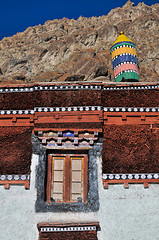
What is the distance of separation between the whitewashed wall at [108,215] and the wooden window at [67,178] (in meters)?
0.30

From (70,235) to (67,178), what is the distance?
36.7 inches

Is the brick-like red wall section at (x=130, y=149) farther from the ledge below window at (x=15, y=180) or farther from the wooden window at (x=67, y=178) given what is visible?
the ledge below window at (x=15, y=180)

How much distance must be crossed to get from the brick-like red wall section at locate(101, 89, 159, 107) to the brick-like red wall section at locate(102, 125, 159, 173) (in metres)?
0.42

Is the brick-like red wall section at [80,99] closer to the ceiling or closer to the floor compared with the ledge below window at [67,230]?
closer to the ceiling

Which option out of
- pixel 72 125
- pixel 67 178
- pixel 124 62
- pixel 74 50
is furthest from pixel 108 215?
pixel 74 50

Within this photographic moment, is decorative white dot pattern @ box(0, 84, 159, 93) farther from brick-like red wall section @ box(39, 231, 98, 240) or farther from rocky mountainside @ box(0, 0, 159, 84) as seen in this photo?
rocky mountainside @ box(0, 0, 159, 84)

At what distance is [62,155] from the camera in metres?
5.45

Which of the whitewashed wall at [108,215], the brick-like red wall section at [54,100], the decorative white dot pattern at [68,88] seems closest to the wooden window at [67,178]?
the whitewashed wall at [108,215]

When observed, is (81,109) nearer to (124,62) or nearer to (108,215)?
(108,215)

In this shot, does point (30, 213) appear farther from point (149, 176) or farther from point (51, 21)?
point (51, 21)

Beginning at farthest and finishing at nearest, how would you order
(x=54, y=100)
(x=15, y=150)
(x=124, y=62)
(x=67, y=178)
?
1. (x=124, y=62)
2. (x=54, y=100)
3. (x=15, y=150)
4. (x=67, y=178)

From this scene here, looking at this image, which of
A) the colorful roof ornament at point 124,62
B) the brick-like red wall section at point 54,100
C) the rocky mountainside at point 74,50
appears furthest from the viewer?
the rocky mountainside at point 74,50

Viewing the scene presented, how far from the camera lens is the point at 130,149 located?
5.39m

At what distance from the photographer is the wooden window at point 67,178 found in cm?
528
